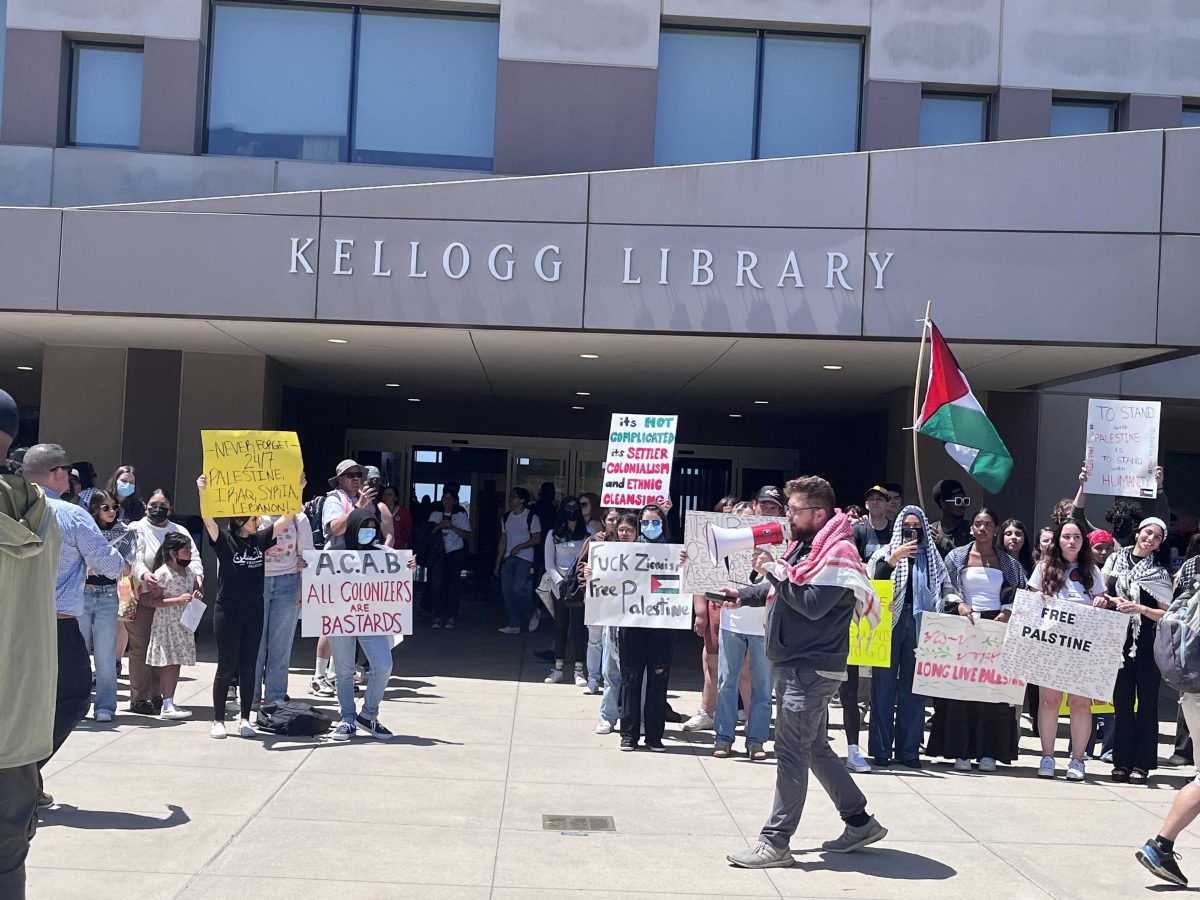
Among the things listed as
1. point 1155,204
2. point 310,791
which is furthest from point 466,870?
point 1155,204

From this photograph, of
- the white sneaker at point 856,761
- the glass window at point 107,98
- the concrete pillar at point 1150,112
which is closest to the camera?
the white sneaker at point 856,761

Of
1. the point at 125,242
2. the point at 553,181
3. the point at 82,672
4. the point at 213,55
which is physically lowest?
the point at 82,672

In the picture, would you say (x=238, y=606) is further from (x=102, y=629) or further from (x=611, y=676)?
(x=611, y=676)

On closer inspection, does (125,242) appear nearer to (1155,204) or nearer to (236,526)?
(236,526)

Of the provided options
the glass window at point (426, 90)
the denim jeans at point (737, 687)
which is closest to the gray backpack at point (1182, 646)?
the denim jeans at point (737, 687)

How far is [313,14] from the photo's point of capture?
16.1m

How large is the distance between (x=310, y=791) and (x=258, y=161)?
34.5 ft

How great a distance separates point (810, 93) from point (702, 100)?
147 cm

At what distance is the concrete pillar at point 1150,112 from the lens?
1622cm

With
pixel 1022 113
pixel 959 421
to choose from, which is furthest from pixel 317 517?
pixel 1022 113

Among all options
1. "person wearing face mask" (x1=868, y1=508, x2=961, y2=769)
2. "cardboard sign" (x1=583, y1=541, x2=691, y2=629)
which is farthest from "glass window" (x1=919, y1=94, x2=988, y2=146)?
"cardboard sign" (x1=583, y1=541, x2=691, y2=629)

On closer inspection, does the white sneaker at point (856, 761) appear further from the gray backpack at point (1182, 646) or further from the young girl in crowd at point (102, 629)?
the young girl in crowd at point (102, 629)

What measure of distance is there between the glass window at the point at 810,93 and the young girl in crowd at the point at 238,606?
9.70 metres

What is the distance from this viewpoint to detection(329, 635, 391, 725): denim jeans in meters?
9.12
